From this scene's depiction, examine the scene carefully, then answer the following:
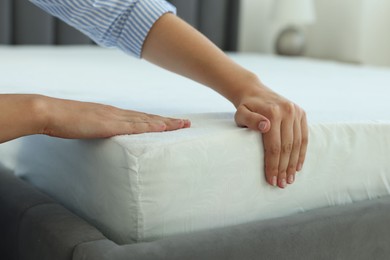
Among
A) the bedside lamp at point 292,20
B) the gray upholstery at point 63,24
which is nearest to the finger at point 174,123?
the gray upholstery at point 63,24

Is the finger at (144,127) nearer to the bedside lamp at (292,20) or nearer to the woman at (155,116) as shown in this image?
the woman at (155,116)

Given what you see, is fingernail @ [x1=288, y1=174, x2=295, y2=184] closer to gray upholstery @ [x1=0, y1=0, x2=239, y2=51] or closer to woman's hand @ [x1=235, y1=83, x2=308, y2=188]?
woman's hand @ [x1=235, y1=83, x2=308, y2=188]

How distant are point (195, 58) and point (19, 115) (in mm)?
303

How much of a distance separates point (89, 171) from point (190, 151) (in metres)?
0.14

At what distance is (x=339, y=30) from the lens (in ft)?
9.11

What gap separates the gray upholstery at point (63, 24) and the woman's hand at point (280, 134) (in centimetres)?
172

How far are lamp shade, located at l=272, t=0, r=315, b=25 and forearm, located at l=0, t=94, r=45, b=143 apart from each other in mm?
2042

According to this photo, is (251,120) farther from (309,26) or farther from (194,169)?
(309,26)

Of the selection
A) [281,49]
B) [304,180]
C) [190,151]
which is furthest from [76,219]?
[281,49]

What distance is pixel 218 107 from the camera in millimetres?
1084

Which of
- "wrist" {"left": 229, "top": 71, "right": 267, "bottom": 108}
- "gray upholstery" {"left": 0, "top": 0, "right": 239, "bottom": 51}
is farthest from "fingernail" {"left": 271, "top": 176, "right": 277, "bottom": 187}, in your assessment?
"gray upholstery" {"left": 0, "top": 0, "right": 239, "bottom": 51}

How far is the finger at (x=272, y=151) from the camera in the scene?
77 cm

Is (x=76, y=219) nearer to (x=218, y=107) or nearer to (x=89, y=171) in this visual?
(x=89, y=171)

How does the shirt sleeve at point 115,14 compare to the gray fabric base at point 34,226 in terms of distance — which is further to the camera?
the shirt sleeve at point 115,14
